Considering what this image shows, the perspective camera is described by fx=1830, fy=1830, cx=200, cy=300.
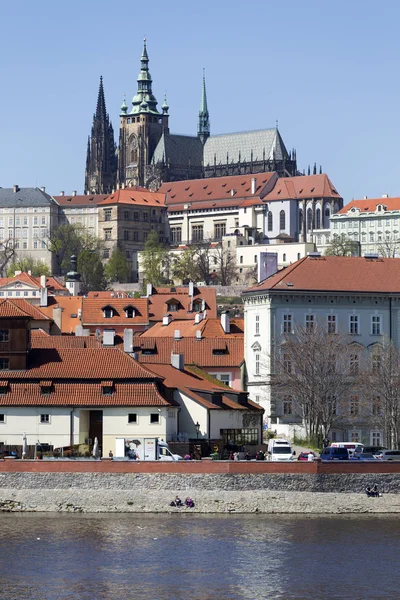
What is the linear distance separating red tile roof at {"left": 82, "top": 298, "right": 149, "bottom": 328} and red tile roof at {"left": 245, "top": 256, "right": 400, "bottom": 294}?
2125 cm

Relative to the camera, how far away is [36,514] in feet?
229

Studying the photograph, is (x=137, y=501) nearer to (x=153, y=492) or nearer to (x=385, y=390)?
(x=153, y=492)

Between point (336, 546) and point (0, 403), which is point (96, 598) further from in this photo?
point (0, 403)

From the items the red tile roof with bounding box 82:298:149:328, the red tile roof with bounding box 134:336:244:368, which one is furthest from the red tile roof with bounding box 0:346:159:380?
the red tile roof with bounding box 82:298:149:328

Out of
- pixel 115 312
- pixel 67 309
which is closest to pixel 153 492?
pixel 115 312

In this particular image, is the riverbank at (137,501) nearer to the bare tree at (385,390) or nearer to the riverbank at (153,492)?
the riverbank at (153,492)

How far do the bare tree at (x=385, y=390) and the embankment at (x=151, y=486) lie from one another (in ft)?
64.5

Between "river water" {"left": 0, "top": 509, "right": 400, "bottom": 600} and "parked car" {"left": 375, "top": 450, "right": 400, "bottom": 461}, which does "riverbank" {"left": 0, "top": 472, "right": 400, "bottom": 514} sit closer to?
"river water" {"left": 0, "top": 509, "right": 400, "bottom": 600}

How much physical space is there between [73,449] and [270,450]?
901cm

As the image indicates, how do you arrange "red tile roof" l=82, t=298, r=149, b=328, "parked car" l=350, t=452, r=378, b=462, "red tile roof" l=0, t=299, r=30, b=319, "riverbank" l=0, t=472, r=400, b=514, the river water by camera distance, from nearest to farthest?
the river water → "riverbank" l=0, t=472, r=400, b=514 → "parked car" l=350, t=452, r=378, b=462 → "red tile roof" l=0, t=299, r=30, b=319 → "red tile roof" l=82, t=298, r=149, b=328

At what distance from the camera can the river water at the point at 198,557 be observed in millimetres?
56000

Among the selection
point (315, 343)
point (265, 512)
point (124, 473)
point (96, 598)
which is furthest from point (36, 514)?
point (315, 343)

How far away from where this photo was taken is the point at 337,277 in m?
99.8

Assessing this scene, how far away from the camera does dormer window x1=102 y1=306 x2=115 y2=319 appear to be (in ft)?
402
